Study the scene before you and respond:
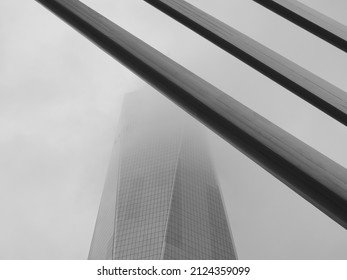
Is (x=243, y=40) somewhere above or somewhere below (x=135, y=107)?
below

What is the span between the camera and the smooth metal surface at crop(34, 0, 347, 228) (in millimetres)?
1184

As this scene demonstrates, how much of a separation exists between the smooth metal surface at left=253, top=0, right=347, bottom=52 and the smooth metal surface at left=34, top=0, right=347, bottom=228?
48.4 inches

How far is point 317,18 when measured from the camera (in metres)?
2.58

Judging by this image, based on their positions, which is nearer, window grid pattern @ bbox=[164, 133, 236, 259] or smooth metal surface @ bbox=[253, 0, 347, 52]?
smooth metal surface @ bbox=[253, 0, 347, 52]

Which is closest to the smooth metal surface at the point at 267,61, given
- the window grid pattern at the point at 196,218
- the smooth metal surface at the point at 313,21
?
the smooth metal surface at the point at 313,21

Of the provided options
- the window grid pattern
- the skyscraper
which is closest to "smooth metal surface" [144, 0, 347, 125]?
the skyscraper

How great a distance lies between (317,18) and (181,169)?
86.8 metres

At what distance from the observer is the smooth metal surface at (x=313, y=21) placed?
7.73 ft

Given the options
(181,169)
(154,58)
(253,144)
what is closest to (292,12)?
(154,58)

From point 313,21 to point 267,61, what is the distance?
765 mm

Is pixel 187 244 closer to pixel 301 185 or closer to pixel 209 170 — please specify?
pixel 209 170

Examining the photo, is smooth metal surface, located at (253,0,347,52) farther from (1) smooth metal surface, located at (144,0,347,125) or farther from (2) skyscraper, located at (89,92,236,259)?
(2) skyscraper, located at (89,92,236,259)

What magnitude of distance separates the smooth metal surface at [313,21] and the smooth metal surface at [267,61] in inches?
19.7

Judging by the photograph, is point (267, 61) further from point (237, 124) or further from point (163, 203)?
point (163, 203)
